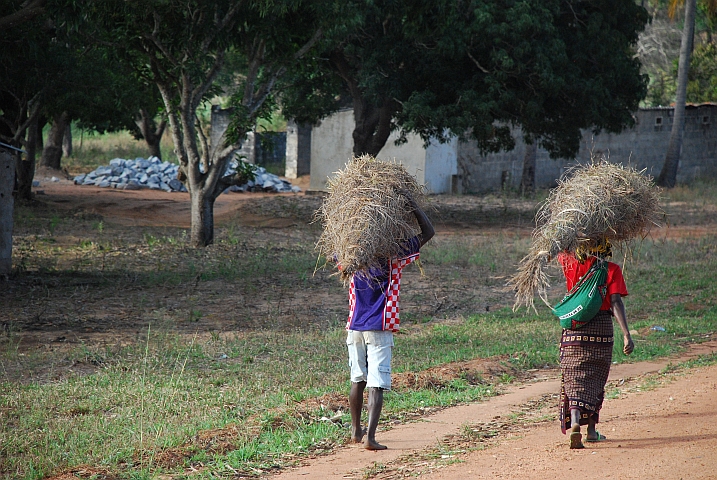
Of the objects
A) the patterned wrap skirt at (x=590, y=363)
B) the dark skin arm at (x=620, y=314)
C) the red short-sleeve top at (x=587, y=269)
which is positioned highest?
the red short-sleeve top at (x=587, y=269)

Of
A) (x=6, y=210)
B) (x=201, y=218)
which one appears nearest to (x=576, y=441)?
(x=6, y=210)

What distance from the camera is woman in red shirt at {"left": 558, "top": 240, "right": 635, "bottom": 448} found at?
5223mm

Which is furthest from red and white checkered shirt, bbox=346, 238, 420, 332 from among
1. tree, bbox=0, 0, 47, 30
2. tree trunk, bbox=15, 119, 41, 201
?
tree trunk, bbox=15, 119, 41, 201

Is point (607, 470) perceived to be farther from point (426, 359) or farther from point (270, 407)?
point (426, 359)

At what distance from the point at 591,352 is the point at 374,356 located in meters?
1.44

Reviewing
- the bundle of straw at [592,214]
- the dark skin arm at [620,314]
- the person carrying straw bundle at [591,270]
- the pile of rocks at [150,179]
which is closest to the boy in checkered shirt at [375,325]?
the bundle of straw at [592,214]

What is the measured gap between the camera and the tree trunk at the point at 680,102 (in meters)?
26.9

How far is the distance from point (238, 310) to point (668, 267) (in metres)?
7.49

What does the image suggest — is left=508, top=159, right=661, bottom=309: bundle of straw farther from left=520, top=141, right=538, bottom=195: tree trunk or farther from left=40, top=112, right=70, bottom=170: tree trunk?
left=40, top=112, right=70, bottom=170: tree trunk

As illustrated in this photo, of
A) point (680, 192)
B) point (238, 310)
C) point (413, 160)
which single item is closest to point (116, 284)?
point (238, 310)

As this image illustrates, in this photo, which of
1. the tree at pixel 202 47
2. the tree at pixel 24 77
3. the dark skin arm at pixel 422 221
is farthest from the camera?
the tree at pixel 202 47

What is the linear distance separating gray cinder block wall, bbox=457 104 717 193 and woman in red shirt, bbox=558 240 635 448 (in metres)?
21.4

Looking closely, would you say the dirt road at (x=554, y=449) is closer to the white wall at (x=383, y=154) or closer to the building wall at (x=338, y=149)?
the white wall at (x=383, y=154)

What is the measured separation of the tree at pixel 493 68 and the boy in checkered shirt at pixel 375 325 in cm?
1119
